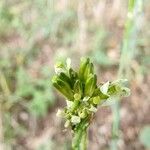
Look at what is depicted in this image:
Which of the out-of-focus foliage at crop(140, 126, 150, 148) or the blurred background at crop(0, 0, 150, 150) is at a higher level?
the blurred background at crop(0, 0, 150, 150)

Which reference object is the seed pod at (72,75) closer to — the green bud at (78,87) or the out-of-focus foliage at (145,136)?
the green bud at (78,87)

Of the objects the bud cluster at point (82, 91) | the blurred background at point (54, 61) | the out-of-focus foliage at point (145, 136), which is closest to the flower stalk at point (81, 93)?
the bud cluster at point (82, 91)

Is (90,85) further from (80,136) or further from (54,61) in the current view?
(54,61)

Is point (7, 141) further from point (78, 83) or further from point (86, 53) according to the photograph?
point (78, 83)

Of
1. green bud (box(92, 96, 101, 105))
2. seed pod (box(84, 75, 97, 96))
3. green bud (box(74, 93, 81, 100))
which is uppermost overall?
seed pod (box(84, 75, 97, 96))

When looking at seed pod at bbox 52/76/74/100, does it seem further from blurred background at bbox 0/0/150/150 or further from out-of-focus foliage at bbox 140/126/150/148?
out-of-focus foliage at bbox 140/126/150/148

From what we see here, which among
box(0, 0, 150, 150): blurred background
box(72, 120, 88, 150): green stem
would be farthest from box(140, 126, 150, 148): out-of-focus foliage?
box(72, 120, 88, 150): green stem

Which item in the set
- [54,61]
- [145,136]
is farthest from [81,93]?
[54,61]
